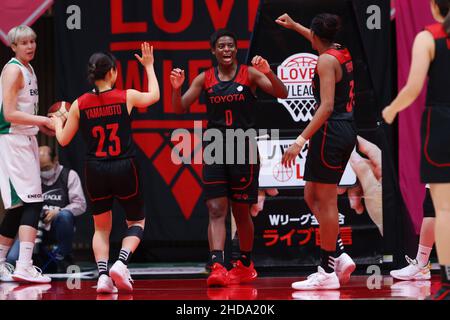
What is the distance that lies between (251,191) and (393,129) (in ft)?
8.17

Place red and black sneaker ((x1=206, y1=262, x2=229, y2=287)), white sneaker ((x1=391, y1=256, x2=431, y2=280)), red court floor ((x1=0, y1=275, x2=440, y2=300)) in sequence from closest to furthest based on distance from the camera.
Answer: red court floor ((x1=0, y1=275, x2=440, y2=300)) → red and black sneaker ((x1=206, y1=262, x2=229, y2=287)) → white sneaker ((x1=391, y1=256, x2=431, y2=280))

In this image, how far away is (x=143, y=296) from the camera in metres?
6.29

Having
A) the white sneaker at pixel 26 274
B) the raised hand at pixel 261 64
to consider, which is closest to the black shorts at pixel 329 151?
the raised hand at pixel 261 64

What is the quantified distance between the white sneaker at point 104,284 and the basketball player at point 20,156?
1116 millimetres

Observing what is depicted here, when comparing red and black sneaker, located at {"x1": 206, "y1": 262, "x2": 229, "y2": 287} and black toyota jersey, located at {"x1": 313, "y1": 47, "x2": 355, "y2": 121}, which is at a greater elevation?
black toyota jersey, located at {"x1": 313, "y1": 47, "x2": 355, "y2": 121}

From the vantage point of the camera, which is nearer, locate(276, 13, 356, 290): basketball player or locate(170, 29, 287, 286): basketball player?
locate(276, 13, 356, 290): basketball player

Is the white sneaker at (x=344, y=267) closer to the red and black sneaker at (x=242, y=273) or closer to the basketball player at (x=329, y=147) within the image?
the basketball player at (x=329, y=147)

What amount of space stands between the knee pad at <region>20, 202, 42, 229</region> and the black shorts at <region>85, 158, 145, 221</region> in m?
0.99

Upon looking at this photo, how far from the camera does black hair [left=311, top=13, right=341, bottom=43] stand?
644 cm

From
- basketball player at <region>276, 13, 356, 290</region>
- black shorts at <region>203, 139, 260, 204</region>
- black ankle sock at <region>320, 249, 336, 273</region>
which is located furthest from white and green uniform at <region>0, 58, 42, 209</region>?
black ankle sock at <region>320, 249, 336, 273</region>

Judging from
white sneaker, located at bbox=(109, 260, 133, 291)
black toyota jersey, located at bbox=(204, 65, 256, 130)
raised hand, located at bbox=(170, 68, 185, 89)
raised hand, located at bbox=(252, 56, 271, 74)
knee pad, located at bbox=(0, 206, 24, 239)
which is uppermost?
raised hand, located at bbox=(252, 56, 271, 74)

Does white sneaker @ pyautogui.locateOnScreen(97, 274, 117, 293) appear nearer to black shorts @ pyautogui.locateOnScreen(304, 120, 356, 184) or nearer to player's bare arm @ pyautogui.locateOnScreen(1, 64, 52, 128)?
player's bare arm @ pyautogui.locateOnScreen(1, 64, 52, 128)

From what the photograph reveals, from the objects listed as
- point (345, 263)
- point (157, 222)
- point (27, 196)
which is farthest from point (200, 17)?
point (345, 263)

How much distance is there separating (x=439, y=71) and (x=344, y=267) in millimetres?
1908
